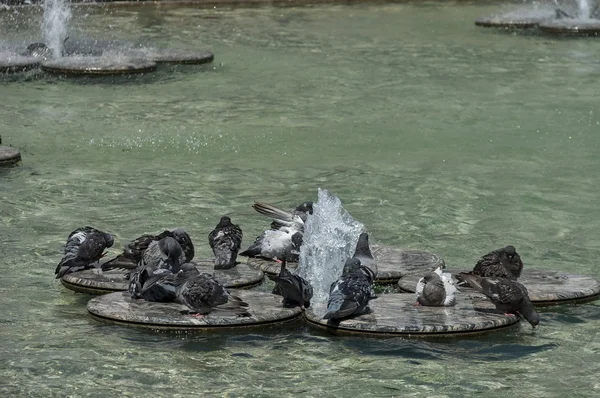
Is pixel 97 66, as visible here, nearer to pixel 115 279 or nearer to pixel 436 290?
pixel 115 279

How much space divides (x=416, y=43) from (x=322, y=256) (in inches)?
542

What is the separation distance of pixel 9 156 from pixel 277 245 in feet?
16.4

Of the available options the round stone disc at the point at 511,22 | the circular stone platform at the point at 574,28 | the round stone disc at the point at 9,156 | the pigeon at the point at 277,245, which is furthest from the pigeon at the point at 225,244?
the round stone disc at the point at 511,22

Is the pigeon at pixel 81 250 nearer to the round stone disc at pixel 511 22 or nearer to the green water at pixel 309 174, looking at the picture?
the green water at pixel 309 174

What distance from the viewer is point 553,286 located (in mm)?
10438

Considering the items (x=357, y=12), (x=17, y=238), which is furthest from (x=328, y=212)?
(x=357, y=12)

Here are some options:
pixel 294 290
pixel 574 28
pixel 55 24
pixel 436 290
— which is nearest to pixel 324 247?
pixel 294 290

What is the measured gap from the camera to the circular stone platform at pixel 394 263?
10758mm

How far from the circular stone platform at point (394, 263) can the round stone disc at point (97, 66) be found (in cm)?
981

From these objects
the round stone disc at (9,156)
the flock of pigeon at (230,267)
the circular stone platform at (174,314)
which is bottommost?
the round stone disc at (9,156)

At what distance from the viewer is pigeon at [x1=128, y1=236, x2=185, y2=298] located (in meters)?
9.94

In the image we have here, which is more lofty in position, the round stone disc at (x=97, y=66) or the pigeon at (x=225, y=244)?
the pigeon at (x=225, y=244)

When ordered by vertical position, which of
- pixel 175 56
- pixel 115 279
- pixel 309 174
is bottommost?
pixel 309 174

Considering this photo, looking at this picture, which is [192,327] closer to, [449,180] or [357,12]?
[449,180]
